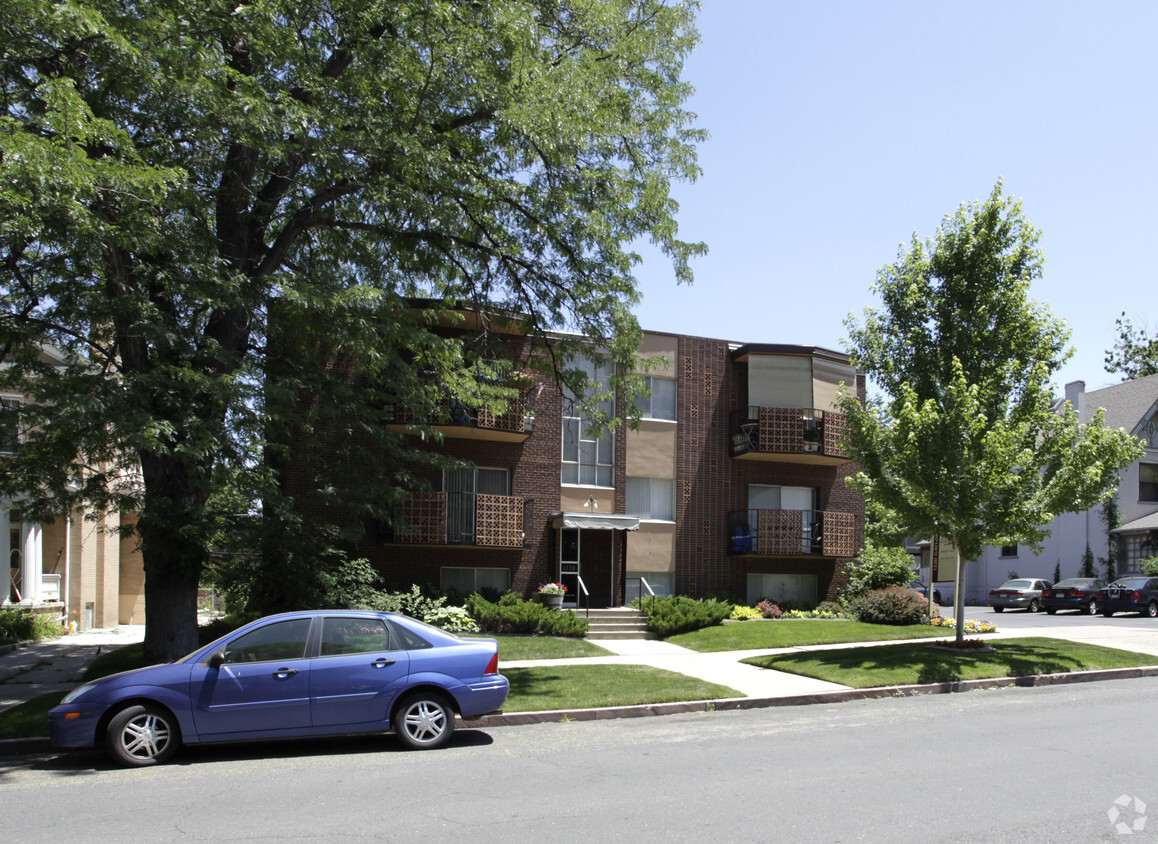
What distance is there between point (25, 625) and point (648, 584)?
14.9 metres

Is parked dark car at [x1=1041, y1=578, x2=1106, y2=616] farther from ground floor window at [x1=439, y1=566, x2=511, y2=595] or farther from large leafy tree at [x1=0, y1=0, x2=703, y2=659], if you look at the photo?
large leafy tree at [x1=0, y1=0, x2=703, y2=659]

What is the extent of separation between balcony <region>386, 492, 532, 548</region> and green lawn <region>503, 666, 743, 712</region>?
23.2 feet

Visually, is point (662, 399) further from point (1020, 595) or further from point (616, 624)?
point (1020, 595)

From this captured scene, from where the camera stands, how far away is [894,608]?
22641 millimetres

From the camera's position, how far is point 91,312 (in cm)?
1130

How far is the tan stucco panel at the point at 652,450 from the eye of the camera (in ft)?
83.4

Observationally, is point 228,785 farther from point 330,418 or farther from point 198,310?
point 330,418

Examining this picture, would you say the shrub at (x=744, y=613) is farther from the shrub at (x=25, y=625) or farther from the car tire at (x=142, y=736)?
the car tire at (x=142, y=736)

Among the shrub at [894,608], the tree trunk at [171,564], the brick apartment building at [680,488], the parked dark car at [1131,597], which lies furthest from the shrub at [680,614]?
the parked dark car at [1131,597]

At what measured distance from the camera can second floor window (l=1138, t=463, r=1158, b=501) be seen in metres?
40.0

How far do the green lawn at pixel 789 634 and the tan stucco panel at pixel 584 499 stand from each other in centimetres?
463

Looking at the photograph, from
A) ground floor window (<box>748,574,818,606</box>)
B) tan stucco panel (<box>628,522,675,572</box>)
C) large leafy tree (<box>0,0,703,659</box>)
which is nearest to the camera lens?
large leafy tree (<box>0,0,703,659</box>)

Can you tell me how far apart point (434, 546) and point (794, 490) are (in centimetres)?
1078
